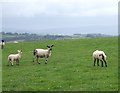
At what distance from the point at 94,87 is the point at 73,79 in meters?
2.82

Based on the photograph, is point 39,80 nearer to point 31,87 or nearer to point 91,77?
point 31,87

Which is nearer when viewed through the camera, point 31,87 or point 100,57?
point 31,87

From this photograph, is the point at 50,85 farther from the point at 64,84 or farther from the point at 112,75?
the point at 112,75

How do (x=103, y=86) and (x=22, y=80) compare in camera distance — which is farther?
(x=22, y=80)

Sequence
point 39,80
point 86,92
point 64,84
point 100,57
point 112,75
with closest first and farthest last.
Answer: point 86,92
point 64,84
point 39,80
point 112,75
point 100,57

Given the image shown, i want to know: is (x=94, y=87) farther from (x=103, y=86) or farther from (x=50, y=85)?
(x=50, y=85)

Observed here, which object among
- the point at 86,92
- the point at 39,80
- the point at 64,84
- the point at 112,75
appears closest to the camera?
the point at 86,92

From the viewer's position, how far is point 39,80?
15.5 metres

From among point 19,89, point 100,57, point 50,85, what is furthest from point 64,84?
point 100,57

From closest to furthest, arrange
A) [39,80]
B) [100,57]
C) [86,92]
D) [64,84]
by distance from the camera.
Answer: [86,92], [64,84], [39,80], [100,57]

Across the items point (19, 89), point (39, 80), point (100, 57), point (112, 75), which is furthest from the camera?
point (100, 57)

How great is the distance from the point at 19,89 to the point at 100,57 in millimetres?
11367

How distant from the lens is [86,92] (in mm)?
11906

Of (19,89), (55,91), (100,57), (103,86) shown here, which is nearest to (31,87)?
(19,89)
